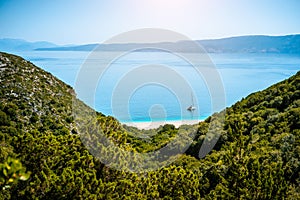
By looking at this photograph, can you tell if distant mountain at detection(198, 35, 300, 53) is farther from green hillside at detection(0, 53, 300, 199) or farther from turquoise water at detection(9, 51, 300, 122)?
green hillside at detection(0, 53, 300, 199)

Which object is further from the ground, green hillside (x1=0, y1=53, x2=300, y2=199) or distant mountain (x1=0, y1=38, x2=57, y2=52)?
distant mountain (x1=0, y1=38, x2=57, y2=52)

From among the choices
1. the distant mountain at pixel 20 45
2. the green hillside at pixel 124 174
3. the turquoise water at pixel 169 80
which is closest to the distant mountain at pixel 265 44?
the turquoise water at pixel 169 80

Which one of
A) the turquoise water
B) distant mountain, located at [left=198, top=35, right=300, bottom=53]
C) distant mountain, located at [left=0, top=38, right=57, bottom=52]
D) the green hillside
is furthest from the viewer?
distant mountain, located at [left=0, top=38, right=57, bottom=52]

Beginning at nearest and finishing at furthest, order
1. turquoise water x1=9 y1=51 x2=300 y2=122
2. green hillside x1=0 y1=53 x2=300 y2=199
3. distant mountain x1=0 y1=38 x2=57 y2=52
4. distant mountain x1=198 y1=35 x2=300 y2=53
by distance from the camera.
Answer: green hillside x1=0 y1=53 x2=300 y2=199 → turquoise water x1=9 y1=51 x2=300 y2=122 → distant mountain x1=198 y1=35 x2=300 y2=53 → distant mountain x1=0 y1=38 x2=57 y2=52

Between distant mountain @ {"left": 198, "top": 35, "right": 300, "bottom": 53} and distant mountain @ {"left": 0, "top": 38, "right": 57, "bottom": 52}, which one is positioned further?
distant mountain @ {"left": 0, "top": 38, "right": 57, "bottom": 52}

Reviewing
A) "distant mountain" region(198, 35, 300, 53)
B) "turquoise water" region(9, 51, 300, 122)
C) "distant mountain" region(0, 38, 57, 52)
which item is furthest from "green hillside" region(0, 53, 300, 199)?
"distant mountain" region(0, 38, 57, 52)

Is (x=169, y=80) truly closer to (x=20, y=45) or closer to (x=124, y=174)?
(x=124, y=174)
